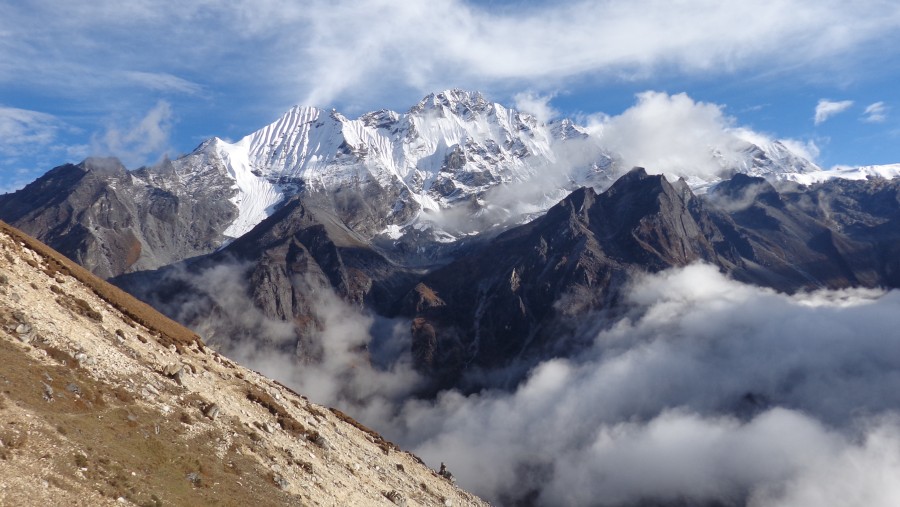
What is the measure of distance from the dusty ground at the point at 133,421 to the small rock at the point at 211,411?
0.33 ft

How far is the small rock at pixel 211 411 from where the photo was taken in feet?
212

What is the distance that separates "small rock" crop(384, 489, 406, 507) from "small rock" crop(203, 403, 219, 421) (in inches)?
871

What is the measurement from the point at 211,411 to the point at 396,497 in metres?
23.9

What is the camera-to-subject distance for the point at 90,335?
6462 centimetres

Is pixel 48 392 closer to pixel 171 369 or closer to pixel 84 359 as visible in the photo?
pixel 84 359

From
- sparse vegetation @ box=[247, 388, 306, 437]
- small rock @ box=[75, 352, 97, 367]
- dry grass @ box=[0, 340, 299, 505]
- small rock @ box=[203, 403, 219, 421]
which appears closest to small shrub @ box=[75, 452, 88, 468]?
dry grass @ box=[0, 340, 299, 505]

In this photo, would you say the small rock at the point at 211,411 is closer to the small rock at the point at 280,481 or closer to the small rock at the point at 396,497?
the small rock at the point at 280,481

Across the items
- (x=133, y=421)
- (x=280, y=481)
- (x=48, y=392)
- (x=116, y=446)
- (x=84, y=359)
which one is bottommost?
(x=116, y=446)

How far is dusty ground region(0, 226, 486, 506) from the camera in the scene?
151 feet

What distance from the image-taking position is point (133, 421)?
5531 cm

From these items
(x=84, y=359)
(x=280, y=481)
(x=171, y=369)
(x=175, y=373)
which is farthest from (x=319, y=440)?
(x=84, y=359)

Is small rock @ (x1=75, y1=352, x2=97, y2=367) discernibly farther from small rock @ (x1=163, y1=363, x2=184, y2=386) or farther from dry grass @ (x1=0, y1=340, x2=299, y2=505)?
small rock @ (x1=163, y1=363, x2=184, y2=386)

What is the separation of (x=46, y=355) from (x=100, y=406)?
682cm

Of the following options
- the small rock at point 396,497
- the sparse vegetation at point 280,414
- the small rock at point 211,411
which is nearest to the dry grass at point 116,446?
the small rock at point 211,411
